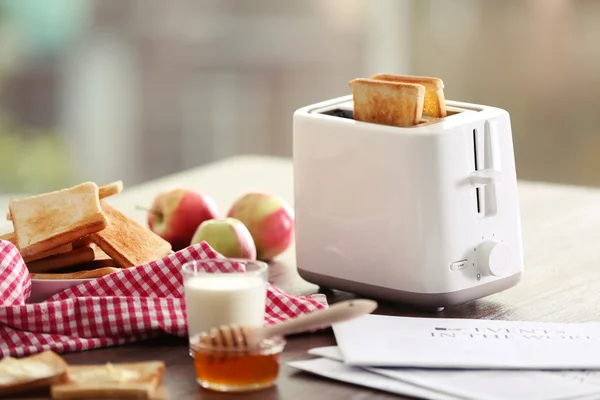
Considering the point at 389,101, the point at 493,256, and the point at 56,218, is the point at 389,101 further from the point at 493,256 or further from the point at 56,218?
the point at 56,218

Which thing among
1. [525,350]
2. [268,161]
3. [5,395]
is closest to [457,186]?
[525,350]

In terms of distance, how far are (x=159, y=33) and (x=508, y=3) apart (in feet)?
4.23

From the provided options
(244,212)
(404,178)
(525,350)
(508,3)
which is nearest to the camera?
(525,350)

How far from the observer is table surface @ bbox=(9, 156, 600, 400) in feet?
3.41

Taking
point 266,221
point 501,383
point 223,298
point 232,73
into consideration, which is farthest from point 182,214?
point 232,73

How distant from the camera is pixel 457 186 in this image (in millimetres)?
1230

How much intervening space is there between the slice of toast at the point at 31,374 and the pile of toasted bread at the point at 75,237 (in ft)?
0.83

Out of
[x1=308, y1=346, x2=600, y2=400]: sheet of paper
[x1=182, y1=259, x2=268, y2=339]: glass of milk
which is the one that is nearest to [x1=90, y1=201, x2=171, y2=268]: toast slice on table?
[x1=182, y1=259, x2=268, y2=339]: glass of milk

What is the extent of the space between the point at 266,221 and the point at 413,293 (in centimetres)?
33

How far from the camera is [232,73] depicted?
13.0 ft

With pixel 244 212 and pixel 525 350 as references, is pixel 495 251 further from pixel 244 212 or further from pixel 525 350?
pixel 244 212

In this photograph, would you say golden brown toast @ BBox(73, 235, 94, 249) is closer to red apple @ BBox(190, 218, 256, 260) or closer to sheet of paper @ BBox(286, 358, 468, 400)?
red apple @ BBox(190, 218, 256, 260)

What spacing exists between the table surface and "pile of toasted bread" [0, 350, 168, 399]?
0.04 m

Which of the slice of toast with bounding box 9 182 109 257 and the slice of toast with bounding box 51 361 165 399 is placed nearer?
the slice of toast with bounding box 51 361 165 399
